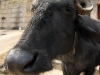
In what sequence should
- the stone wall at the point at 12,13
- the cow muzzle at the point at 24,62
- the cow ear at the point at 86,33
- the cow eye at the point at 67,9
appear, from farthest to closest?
1. the stone wall at the point at 12,13
2. the cow ear at the point at 86,33
3. the cow eye at the point at 67,9
4. the cow muzzle at the point at 24,62

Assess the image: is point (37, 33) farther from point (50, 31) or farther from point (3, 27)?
point (3, 27)

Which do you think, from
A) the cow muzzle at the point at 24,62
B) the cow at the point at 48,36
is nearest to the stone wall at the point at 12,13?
the cow at the point at 48,36

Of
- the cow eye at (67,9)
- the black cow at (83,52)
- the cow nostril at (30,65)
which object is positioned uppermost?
the cow eye at (67,9)

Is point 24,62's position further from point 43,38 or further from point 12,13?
point 12,13

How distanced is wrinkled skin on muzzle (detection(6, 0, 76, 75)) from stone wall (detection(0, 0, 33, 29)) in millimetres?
12628

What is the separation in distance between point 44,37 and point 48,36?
0.27 feet

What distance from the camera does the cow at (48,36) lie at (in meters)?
1.88

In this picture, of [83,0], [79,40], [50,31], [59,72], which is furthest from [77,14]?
[59,72]

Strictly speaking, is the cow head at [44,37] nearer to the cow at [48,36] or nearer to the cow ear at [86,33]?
the cow at [48,36]

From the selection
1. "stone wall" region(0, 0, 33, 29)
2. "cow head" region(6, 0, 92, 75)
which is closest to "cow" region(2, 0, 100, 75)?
A: "cow head" region(6, 0, 92, 75)

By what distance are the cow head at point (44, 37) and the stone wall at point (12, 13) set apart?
496 inches

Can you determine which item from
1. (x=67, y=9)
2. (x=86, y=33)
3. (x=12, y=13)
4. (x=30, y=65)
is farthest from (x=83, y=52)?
(x=12, y=13)

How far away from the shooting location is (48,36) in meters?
2.19

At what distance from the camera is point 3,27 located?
15914mm
